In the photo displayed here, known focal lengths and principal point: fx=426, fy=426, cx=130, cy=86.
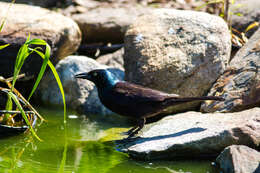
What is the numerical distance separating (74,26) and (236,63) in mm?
2657

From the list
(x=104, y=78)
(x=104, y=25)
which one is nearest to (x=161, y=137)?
(x=104, y=78)

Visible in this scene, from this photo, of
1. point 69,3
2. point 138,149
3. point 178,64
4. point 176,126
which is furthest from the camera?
point 69,3

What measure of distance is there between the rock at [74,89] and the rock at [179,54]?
2.50 ft

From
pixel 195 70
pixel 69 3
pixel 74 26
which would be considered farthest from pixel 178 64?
pixel 69 3

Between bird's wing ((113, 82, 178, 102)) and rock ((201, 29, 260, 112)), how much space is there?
982 mm

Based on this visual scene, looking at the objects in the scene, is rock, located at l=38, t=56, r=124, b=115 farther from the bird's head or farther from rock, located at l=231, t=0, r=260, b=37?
rock, located at l=231, t=0, r=260, b=37

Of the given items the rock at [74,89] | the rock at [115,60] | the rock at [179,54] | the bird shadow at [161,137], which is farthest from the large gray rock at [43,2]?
the bird shadow at [161,137]

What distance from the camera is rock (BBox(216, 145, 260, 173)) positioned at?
369cm

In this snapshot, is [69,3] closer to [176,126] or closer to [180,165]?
[176,126]

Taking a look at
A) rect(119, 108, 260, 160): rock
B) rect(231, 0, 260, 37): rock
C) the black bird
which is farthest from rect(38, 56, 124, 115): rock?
rect(231, 0, 260, 37): rock

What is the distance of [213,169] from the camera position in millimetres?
4199

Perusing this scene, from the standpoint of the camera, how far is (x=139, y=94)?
198 inches

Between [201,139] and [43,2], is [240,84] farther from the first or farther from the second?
[43,2]

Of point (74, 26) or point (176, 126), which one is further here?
point (74, 26)
